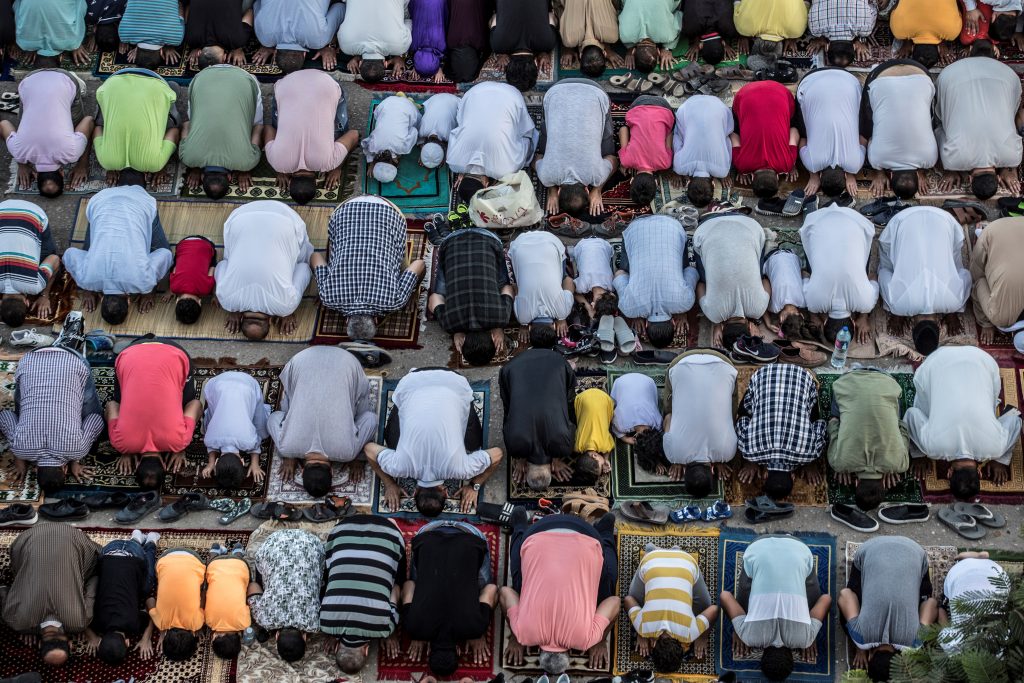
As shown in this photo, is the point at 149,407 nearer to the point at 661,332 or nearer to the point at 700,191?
the point at 661,332

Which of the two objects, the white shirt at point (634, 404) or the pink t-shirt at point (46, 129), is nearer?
the white shirt at point (634, 404)

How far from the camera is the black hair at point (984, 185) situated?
13.2 meters

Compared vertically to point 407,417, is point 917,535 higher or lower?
lower

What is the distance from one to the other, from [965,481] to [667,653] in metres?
2.59

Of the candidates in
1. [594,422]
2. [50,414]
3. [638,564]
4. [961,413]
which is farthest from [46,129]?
[961,413]

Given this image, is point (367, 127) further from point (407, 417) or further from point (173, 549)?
point (173, 549)

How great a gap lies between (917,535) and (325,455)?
14.5 ft

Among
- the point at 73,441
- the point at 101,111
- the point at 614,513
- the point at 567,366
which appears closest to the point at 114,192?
the point at 101,111

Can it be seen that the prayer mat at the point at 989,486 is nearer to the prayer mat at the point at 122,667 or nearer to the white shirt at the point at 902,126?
the white shirt at the point at 902,126

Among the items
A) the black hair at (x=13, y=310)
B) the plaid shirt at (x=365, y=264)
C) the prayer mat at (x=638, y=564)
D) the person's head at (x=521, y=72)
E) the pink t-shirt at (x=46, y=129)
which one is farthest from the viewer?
the person's head at (x=521, y=72)

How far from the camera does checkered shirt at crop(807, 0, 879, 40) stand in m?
13.9

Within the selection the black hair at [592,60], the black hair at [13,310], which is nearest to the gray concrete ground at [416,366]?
the black hair at [13,310]

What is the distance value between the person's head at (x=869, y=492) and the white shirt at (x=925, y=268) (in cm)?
148

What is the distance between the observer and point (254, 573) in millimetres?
11672
